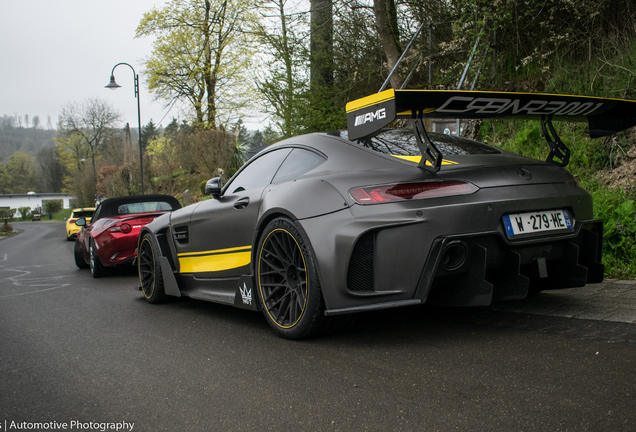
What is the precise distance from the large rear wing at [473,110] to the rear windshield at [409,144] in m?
0.25

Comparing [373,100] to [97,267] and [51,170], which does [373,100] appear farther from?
[51,170]

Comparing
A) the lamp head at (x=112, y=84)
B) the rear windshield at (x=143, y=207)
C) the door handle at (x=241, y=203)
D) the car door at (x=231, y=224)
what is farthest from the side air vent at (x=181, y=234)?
the lamp head at (x=112, y=84)

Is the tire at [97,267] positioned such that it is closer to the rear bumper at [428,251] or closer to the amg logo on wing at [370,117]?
the rear bumper at [428,251]

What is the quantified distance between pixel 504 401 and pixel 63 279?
7749mm

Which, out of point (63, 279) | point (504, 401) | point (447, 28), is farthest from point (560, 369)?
point (447, 28)

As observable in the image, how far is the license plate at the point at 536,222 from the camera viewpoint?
2.95m

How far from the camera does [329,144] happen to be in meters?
3.55

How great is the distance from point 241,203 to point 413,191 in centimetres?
151

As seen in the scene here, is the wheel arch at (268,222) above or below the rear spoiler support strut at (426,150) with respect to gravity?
below

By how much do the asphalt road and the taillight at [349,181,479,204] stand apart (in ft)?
2.86

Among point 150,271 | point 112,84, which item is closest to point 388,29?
point 150,271

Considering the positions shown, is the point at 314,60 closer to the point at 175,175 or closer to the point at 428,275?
the point at 428,275

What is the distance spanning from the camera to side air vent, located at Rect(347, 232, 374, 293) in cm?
291

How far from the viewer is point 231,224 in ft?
13.3
